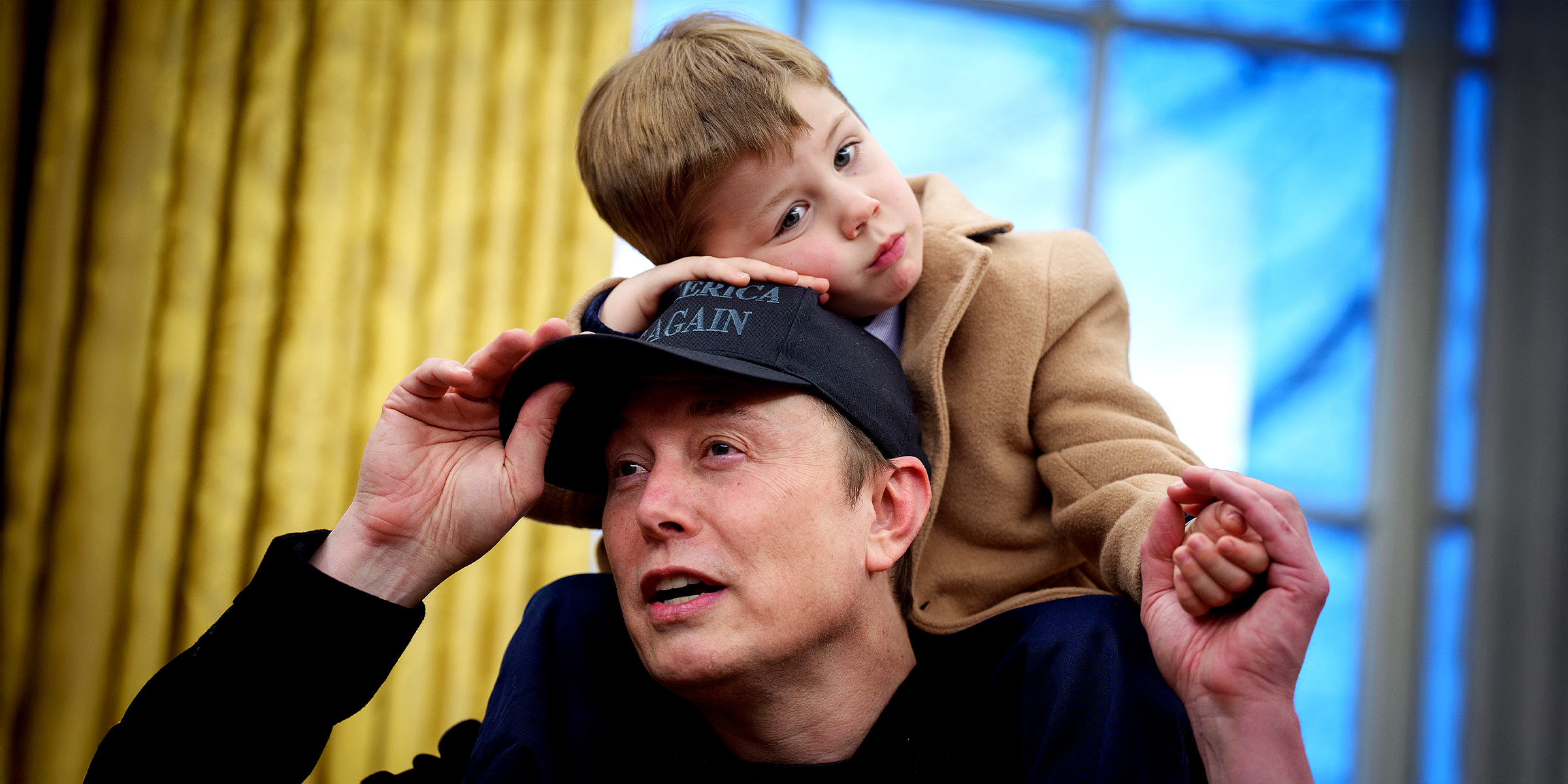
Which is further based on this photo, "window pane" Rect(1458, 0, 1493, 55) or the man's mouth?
"window pane" Rect(1458, 0, 1493, 55)

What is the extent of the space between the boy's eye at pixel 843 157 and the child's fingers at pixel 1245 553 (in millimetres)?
596

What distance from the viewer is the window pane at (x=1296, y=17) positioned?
3.38 meters

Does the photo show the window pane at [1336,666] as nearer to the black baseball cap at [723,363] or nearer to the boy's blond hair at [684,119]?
the black baseball cap at [723,363]

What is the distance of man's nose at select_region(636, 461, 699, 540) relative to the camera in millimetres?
1003

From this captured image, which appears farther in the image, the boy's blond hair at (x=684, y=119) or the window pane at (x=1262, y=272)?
the window pane at (x=1262, y=272)

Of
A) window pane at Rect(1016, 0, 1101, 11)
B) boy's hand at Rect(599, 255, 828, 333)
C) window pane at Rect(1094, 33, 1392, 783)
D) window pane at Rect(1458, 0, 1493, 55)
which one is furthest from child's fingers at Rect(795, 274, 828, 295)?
window pane at Rect(1458, 0, 1493, 55)

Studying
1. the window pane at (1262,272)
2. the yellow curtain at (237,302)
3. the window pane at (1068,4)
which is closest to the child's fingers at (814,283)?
the yellow curtain at (237,302)

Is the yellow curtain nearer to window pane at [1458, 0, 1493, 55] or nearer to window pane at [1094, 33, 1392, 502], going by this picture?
window pane at [1094, 33, 1392, 502]

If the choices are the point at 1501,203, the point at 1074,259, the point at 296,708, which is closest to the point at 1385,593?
the point at 1501,203

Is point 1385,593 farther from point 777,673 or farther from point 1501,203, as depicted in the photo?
point 777,673

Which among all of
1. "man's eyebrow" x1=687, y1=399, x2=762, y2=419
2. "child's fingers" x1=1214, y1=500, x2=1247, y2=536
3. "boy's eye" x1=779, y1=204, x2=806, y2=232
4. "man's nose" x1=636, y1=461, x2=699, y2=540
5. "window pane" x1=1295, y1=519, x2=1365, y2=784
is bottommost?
"window pane" x1=1295, y1=519, x2=1365, y2=784

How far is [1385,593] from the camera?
332 centimetres

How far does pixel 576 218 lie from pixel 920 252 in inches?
71.9

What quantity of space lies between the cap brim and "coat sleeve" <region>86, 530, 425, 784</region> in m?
0.25
